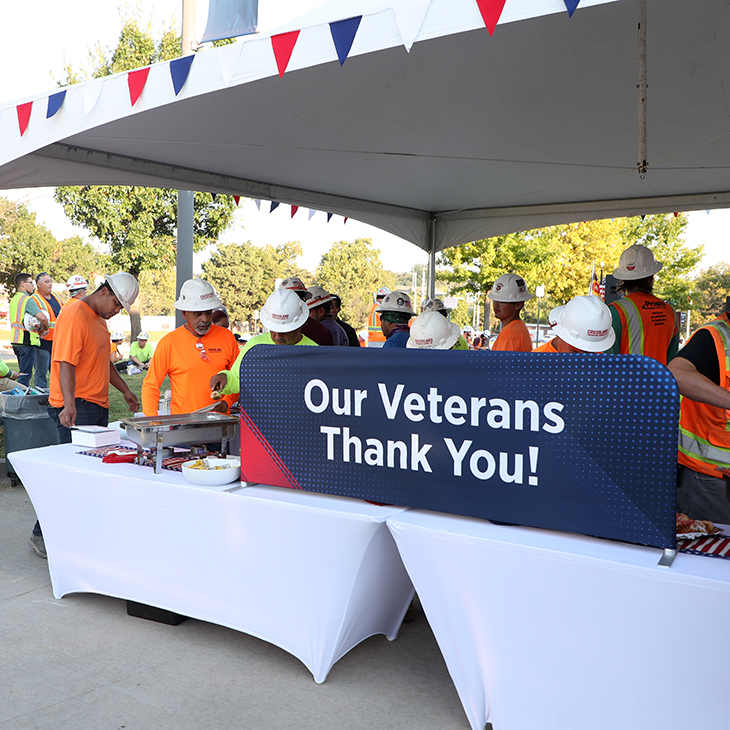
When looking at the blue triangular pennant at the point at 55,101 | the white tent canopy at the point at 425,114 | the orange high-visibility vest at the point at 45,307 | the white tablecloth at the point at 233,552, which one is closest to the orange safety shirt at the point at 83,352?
the white tablecloth at the point at 233,552

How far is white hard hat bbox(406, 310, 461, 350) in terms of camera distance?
3.45 metres

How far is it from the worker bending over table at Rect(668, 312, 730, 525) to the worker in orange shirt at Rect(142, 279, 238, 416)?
2.33 m

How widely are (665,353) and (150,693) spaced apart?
326 cm

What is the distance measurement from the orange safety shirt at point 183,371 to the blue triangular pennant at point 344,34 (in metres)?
1.77

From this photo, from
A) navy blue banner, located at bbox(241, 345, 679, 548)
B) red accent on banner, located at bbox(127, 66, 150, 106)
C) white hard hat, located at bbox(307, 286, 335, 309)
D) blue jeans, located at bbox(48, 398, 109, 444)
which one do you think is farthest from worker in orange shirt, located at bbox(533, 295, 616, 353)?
white hard hat, located at bbox(307, 286, 335, 309)

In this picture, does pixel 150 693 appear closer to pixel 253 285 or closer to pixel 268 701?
pixel 268 701

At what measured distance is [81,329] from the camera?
13.2 ft

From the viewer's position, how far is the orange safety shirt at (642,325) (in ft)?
13.3

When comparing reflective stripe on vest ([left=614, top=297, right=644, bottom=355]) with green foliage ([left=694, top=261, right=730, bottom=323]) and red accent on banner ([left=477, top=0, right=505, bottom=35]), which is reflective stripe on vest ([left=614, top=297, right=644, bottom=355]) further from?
green foliage ([left=694, top=261, right=730, bottom=323])

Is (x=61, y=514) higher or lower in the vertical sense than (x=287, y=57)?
lower

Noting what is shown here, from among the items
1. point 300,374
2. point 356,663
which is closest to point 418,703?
point 356,663

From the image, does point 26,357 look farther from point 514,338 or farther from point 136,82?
point 514,338

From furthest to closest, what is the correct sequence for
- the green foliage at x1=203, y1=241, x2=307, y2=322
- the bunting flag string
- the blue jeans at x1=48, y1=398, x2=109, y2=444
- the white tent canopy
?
the green foliage at x1=203, y1=241, x2=307, y2=322, the blue jeans at x1=48, y1=398, x2=109, y2=444, the white tent canopy, the bunting flag string

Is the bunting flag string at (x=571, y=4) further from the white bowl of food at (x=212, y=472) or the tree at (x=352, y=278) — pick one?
the tree at (x=352, y=278)
